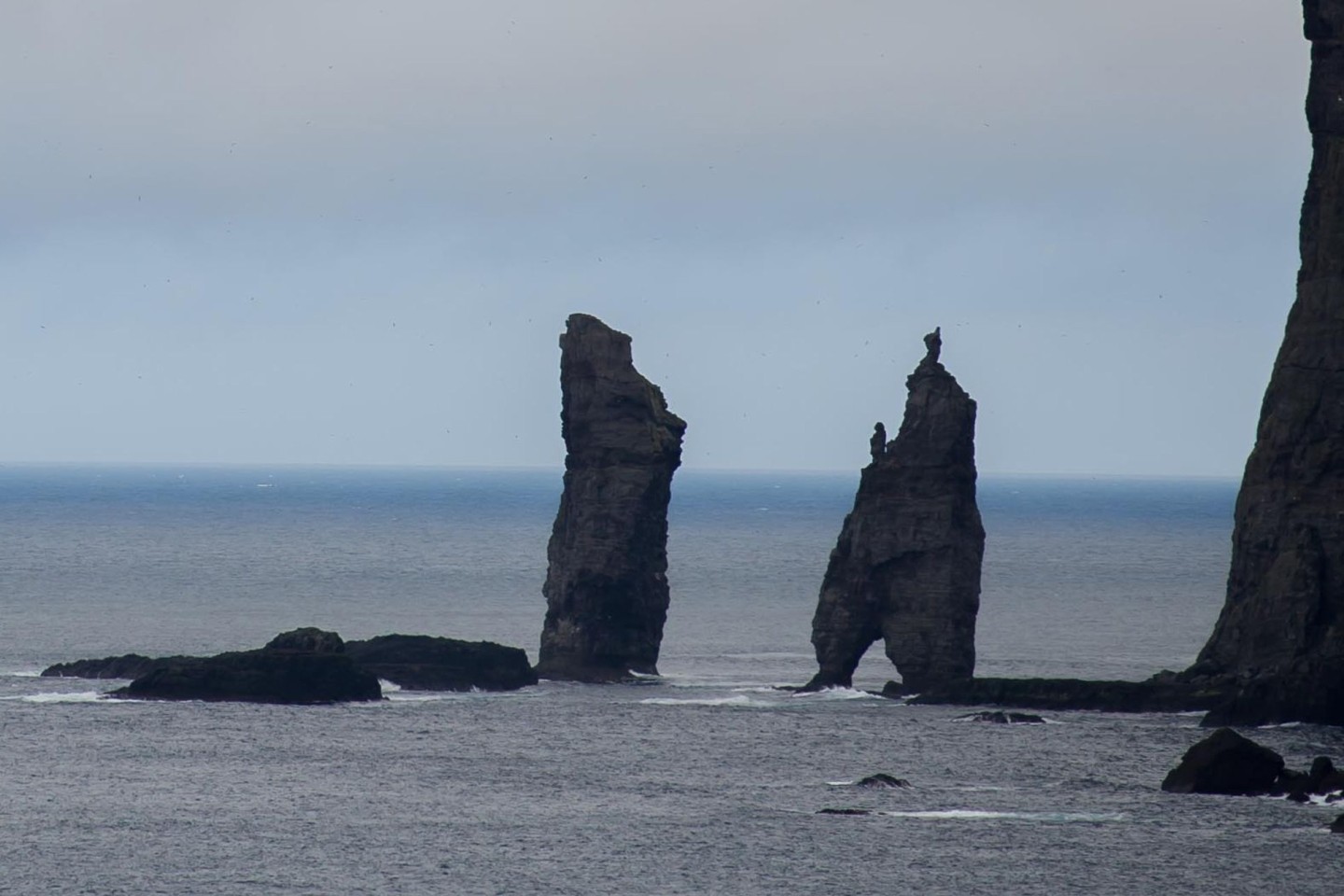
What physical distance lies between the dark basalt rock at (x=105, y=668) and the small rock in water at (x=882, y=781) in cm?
3579

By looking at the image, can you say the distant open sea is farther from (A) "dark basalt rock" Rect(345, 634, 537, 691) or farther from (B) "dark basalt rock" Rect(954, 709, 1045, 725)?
(A) "dark basalt rock" Rect(345, 634, 537, 691)

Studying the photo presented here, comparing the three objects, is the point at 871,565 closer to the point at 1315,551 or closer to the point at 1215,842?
the point at 1315,551

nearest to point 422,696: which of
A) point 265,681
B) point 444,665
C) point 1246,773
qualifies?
point 444,665

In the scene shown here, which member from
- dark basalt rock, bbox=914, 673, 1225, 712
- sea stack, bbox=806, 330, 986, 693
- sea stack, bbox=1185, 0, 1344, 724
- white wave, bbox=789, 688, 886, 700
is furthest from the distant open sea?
sea stack, bbox=1185, 0, 1344, 724

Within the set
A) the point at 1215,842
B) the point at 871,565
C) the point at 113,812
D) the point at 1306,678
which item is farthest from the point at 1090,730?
the point at 113,812

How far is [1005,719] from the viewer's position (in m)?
87.0

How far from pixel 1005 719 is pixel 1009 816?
2005 centimetres

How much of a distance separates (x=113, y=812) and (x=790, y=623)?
267 ft

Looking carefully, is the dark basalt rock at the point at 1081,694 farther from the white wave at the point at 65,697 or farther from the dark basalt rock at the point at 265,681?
the white wave at the point at 65,697

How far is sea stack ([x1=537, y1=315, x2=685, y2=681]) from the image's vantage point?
100875mm

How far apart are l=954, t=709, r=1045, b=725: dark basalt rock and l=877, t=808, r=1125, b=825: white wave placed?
18.8m

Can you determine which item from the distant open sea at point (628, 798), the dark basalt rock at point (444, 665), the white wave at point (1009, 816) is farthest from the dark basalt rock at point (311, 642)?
the white wave at point (1009, 816)

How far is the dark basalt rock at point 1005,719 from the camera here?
8662 cm

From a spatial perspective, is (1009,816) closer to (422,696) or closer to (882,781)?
(882,781)
